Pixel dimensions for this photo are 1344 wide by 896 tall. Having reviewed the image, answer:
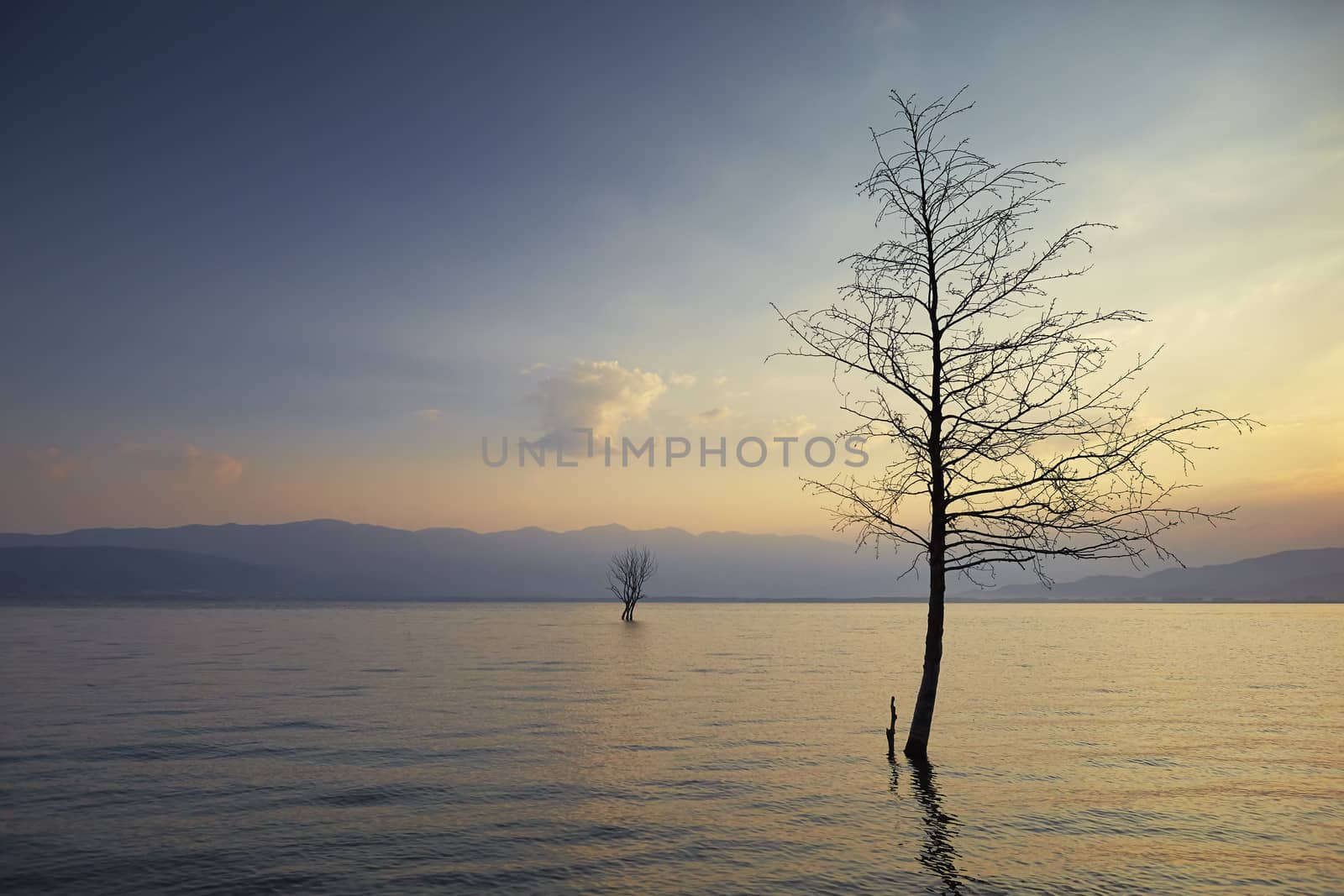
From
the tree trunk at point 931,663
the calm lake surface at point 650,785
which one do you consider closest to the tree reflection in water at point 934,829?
the calm lake surface at point 650,785

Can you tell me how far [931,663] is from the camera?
20812 millimetres

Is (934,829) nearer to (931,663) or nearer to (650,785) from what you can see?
(931,663)

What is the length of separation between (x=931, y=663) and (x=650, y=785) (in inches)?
329

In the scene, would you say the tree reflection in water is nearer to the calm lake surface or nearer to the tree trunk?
the calm lake surface

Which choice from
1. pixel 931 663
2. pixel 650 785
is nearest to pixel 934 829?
pixel 931 663

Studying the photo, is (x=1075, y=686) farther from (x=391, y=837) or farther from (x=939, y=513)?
(x=391, y=837)

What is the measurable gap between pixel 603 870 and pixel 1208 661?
7025 centimetres

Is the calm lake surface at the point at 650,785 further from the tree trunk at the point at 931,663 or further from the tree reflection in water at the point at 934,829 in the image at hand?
the tree trunk at the point at 931,663

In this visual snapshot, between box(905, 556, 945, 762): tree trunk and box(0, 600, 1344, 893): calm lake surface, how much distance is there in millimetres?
1046

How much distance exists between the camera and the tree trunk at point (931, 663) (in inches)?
806

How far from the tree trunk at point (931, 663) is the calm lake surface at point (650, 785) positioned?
105 cm

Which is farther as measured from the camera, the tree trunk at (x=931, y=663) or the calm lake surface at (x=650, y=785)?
the tree trunk at (x=931, y=663)

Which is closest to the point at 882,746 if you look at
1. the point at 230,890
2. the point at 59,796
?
the point at 230,890

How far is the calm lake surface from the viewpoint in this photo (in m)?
15.1
